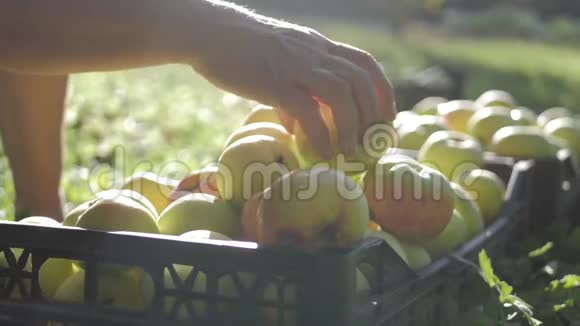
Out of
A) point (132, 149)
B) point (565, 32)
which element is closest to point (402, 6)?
point (565, 32)

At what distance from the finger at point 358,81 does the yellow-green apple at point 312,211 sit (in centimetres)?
13

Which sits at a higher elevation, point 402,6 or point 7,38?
point 402,6

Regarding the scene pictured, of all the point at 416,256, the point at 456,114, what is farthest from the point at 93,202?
the point at 456,114

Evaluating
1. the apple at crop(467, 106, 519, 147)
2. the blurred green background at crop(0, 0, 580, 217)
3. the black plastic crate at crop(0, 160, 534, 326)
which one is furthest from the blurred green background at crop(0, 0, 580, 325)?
the apple at crop(467, 106, 519, 147)

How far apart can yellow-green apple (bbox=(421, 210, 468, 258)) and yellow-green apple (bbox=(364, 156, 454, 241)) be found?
6 cm

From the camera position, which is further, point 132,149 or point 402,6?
point 402,6

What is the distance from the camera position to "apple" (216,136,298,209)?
6.32 feet

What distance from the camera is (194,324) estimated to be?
54.9 inches

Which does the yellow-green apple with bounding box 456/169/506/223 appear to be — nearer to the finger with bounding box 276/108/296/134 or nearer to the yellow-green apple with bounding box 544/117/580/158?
the finger with bounding box 276/108/296/134

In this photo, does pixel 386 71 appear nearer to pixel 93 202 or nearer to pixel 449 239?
pixel 449 239

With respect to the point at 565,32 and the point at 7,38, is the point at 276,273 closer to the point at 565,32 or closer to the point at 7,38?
the point at 7,38

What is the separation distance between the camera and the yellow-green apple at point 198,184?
6.70 ft

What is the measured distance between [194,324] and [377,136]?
603 mm

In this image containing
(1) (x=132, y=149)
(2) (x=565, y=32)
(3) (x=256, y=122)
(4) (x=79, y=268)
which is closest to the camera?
(4) (x=79, y=268)
